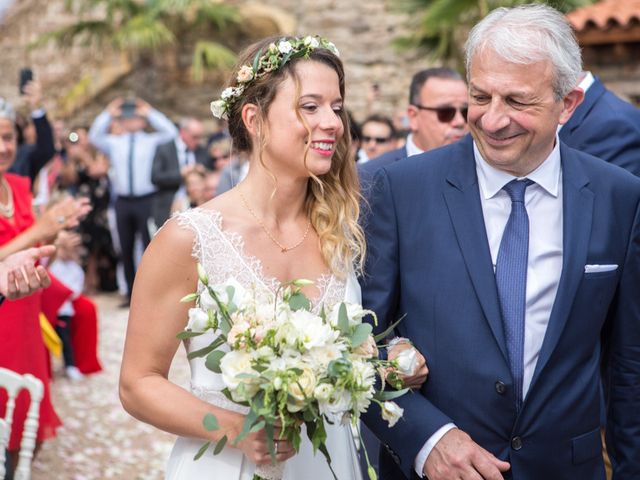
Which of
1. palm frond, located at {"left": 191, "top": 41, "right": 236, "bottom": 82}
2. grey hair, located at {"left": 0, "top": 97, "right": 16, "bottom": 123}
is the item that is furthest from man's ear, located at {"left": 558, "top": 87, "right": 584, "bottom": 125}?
palm frond, located at {"left": 191, "top": 41, "right": 236, "bottom": 82}

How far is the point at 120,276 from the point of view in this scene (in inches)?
492

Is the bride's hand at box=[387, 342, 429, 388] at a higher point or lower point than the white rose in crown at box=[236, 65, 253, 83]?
lower

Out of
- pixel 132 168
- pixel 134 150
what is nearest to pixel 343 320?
pixel 132 168

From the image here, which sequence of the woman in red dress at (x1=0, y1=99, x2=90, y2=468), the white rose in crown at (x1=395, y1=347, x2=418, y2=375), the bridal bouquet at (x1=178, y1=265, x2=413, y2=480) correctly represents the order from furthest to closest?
1. the woman in red dress at (x1=0, y1=99, x2=90, y2=468)
2. the white rose in crown at (x1=395, y1=347, x2=418, y2=375)
3. the bridal bouquet at (x1=178, y1=265, x2=413, y2=480)

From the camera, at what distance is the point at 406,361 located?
2.55 metres

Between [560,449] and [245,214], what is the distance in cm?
130

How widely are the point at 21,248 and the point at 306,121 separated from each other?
7.07 ft

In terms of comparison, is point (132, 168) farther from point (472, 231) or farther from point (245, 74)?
point (472, 231)

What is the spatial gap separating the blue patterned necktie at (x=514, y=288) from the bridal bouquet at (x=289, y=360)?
505mm

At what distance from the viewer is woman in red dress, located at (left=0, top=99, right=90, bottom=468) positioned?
4352mm

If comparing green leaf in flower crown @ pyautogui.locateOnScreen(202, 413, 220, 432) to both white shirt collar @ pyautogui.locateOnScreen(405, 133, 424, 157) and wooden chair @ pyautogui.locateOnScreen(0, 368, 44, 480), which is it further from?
white shirt collar @ pyautogui.locateOnScreen(405, 133, 424, 157)

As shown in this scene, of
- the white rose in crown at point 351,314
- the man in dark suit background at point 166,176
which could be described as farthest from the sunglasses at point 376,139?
the white rose in crown at point 351,314

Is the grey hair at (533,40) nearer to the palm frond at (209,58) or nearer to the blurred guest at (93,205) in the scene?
the blurred guest at (93,205)

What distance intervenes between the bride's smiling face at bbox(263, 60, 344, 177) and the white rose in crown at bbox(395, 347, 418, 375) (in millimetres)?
679
